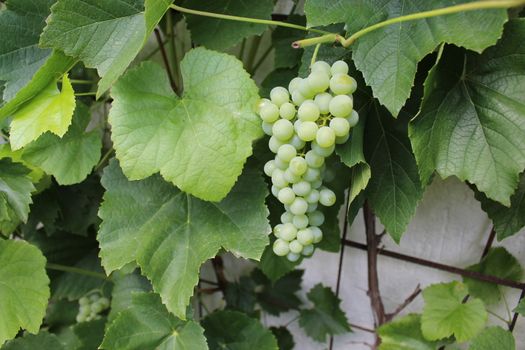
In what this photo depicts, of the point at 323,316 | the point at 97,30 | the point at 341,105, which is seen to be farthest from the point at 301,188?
the point at 323,316

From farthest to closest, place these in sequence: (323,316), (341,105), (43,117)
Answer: (323,316), (43,117), (341,105)

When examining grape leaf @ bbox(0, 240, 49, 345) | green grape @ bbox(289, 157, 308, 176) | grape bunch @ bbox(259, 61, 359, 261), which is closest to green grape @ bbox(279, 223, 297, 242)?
grape bunch @ bbox(259, 61, 359, 261)

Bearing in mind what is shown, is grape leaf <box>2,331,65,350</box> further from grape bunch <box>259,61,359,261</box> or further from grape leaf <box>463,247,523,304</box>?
grape leaf <box>463,247,523,304</box>

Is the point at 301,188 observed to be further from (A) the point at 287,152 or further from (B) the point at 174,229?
(B) the point at 174,229

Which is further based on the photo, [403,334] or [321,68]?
[403,334]

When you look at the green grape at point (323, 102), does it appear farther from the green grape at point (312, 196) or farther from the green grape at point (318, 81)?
the green grape at point (312, 196)

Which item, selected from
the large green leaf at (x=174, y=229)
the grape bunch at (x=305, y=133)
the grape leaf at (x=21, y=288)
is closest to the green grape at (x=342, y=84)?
the grape bunch at (x=305, y=133)

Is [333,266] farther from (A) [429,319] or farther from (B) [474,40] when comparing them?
(B) [474,40]
